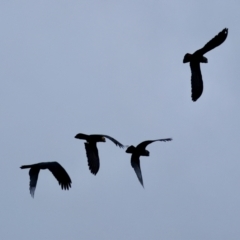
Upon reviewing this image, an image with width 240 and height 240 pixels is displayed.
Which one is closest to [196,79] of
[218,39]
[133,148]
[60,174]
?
[218,39]

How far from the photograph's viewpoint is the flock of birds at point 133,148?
23.2m

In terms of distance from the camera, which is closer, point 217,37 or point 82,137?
point 217,37

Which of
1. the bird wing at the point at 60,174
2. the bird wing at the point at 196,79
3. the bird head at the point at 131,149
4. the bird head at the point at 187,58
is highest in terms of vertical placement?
the bird head at the point at 187,58

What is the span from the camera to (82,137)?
25.4 meters

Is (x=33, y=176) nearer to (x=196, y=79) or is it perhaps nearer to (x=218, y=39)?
(x=196, y=79)

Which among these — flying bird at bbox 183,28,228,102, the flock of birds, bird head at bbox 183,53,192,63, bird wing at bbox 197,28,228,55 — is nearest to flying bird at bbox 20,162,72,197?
the flock of birds

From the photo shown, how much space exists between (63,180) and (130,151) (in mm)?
2633

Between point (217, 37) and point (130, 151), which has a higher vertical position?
point (217, 37)

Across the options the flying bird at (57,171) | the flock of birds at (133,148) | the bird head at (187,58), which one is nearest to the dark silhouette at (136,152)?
the flock of birds at (133,148)

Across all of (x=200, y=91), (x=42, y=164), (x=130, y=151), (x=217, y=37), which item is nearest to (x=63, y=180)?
(x=42, y=164)

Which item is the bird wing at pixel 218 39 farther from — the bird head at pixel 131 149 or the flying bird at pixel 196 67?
the bird head at pixel 131 149

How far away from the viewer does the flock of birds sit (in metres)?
23.2

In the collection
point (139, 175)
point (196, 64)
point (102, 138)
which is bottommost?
point (139, 175)

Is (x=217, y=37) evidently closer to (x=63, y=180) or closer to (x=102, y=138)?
(x=102, y=138)
